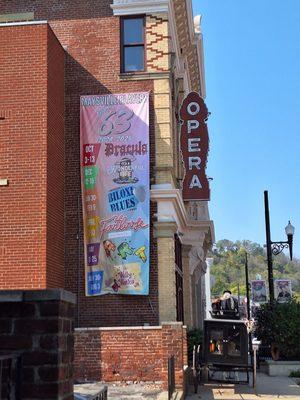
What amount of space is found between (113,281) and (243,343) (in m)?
4.09

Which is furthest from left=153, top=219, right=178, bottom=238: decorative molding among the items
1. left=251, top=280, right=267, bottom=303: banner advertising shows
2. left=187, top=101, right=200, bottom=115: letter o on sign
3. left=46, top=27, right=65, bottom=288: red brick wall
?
left=251, top=280, right=267, bottom=303: banner advertising shows

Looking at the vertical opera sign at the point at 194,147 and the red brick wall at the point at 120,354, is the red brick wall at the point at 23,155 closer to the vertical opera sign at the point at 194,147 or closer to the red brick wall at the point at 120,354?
the red brick wall at the point at 120,354

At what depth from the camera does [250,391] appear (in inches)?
598

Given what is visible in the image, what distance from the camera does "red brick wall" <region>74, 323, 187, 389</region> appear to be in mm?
14438

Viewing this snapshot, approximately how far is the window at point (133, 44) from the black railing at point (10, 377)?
14.8 m

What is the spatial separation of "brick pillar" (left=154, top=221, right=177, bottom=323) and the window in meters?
5.31

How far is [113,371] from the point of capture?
1453 centimetres

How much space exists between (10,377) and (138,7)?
15966 millimetres

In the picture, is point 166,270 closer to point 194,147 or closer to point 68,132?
point 194,147

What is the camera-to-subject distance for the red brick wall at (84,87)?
16.3 m

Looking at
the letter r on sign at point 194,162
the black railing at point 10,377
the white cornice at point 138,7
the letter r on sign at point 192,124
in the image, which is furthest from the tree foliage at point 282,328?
the black railing at point 10,377

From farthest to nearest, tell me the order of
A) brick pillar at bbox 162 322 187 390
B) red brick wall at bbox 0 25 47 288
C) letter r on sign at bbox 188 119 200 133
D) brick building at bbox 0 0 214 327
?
letter r on sign at bbox 188 119 200 133 → brick building at bbox 0 0 214 327 → red brick wall at bbox 0 25 47 288 → brick pillar at bbox 162 322 187 390

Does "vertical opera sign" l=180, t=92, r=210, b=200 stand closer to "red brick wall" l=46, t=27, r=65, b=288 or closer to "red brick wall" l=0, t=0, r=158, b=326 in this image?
"red brick wall" l=0, t=0, r=158, b=326

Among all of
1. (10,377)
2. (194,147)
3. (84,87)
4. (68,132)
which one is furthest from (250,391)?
(10,377)
